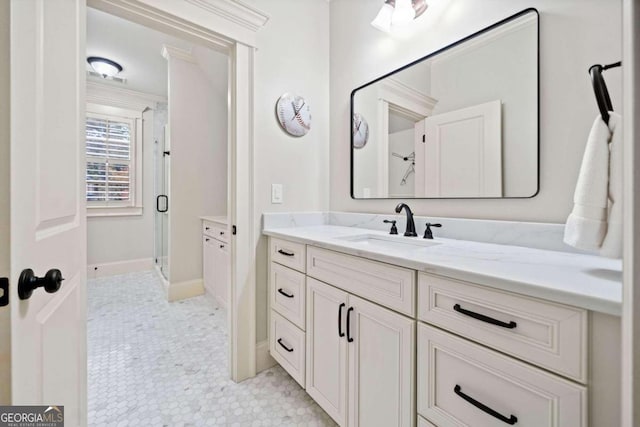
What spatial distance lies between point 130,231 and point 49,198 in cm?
380

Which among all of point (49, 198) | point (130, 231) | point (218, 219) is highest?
point (49, 198)

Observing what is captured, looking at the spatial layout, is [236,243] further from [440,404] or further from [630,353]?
[630,353]

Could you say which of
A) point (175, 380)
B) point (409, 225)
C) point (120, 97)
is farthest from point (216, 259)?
point (120, 97)

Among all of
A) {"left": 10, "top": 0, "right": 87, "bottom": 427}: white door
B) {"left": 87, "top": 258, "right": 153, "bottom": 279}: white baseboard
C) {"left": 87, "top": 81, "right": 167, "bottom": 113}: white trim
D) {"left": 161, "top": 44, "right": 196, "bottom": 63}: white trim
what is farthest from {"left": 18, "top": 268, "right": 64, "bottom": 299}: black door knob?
{"left": 87, "top": 81, "right": 167, "bottom": 113}: white trim

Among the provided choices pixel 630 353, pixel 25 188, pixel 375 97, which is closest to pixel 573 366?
pixel 630 353

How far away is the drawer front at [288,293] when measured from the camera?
1.39 metres

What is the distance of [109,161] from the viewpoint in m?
3.72

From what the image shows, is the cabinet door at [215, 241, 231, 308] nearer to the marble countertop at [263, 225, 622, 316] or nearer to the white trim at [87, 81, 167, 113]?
the marble countertop at [263, 225, 622, 316]

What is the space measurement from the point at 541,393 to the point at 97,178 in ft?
15.5

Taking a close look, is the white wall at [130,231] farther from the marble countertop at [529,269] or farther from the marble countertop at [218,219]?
the marble countertop at [529,269]

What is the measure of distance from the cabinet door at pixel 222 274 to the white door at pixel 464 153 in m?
1.77

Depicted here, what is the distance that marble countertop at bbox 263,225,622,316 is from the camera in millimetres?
559

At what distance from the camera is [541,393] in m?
0.61

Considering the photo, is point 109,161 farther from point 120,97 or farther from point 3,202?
point 3,202
